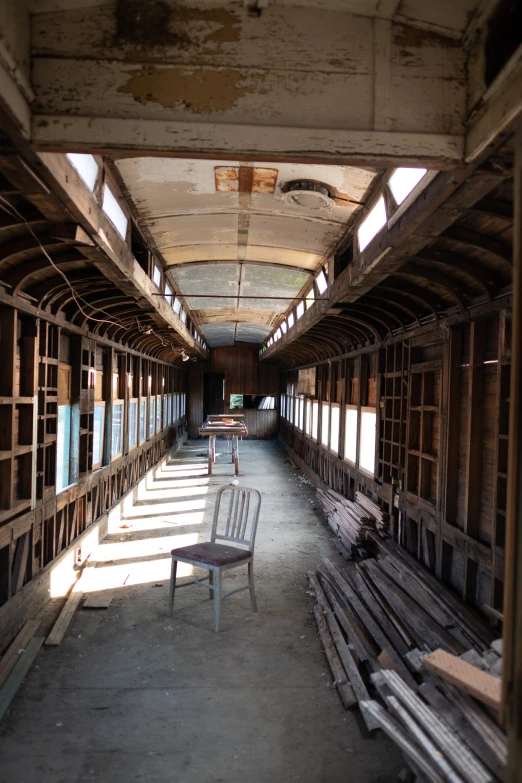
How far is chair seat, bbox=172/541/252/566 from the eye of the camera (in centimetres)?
493

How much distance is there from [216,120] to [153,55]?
0.43m

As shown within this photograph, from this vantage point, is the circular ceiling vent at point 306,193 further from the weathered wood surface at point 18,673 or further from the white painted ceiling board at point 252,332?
the white painted ceiling board at point 252,332

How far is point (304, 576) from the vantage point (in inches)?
253

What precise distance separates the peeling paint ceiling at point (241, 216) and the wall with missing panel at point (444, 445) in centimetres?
156

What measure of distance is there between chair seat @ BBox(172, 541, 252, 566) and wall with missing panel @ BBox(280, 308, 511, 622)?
189cm

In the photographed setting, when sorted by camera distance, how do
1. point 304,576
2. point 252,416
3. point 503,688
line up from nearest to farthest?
point 503,688 → point 304,576 → point 252,416

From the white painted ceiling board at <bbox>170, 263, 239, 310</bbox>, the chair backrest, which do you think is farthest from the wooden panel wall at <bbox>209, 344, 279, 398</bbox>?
the chair backrest

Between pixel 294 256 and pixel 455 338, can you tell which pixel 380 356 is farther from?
pixel 455 338

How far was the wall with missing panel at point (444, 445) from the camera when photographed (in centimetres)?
390

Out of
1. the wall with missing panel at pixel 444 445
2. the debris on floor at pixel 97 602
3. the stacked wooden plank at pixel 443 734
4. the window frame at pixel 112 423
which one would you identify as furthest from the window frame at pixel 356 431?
the stacked wooden plank at pixel 443 734

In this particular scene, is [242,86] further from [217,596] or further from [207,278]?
[207,278]

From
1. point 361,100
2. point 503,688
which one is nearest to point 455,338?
point 361,100

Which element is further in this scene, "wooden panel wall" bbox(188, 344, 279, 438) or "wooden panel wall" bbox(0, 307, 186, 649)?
"wooden panel wall" bbox(188, 344, 279, 438)

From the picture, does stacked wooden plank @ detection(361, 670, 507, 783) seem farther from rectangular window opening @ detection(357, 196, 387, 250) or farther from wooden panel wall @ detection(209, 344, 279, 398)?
wooden panel wall @ detection(209, 344, 279, 398)
